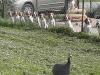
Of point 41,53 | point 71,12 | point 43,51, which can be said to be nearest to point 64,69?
point 41,53

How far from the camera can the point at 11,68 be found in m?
9.99

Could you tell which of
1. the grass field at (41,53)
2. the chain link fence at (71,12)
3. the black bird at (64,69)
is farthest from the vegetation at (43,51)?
the chain link fence at (71,12)

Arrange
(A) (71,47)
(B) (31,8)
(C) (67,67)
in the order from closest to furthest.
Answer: (C) (67,67)
(A) (71,47)
(B) (31,8)

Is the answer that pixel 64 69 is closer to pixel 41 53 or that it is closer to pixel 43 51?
pixel 41 53

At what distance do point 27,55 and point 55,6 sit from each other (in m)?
14.4

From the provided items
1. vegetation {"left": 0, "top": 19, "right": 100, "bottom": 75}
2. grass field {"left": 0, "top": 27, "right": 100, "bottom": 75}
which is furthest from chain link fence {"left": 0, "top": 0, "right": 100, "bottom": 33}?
grass field {"left": 0, "top": 27, "right": 100, "bottom": 75}

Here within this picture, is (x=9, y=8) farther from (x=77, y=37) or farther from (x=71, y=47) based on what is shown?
(x=71, y=47)

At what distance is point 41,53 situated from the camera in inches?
476

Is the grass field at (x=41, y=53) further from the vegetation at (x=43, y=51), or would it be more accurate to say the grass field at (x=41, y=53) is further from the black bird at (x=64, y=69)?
the black bird at (x=64, y=69)

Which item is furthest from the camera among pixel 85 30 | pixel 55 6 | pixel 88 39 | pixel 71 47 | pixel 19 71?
pixel 55 6

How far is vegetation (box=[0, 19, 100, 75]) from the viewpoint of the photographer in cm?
1016

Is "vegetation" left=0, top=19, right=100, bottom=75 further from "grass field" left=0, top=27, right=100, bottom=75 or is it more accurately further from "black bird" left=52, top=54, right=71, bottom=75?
"black bird" left=52, top=54, right=71, bottom=75

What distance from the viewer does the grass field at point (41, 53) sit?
33.2 feet

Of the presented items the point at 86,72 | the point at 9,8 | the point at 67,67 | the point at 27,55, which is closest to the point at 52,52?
the point at 27,55
